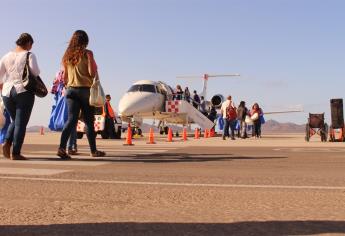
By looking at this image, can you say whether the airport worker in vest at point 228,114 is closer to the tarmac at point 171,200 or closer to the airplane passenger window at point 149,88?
the airplane passenger window at point 149,88

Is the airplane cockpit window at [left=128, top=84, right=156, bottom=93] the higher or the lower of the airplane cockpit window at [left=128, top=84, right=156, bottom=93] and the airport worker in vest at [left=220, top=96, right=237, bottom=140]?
the higher

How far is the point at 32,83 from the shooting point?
718 cm

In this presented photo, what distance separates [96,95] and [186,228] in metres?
5.13

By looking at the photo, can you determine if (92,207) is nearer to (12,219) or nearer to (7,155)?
(12,219)

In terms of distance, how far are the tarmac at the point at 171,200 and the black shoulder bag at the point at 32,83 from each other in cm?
133

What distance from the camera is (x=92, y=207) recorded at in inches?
136

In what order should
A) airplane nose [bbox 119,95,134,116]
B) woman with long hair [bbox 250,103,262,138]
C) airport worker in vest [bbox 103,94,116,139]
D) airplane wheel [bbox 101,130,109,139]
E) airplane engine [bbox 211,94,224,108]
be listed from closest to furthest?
airport worker in vest [bbox 103,94,116,139] < airplane wheel [bbox 101,130,109,139] < woman with long hair [bbox 250,103,262,138] < airplane nose [bbox 119,95,134,116] < airplane engine [bbox 211,94,224,108]

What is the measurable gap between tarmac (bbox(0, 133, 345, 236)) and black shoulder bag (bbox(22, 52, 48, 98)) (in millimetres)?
1326

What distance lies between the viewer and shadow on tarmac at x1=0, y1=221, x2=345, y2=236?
8.70 ft

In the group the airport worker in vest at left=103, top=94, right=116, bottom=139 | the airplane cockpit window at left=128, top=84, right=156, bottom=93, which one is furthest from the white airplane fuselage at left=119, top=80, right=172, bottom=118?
the airport worker in vest at left=103, top=94, right=116, bottom=139

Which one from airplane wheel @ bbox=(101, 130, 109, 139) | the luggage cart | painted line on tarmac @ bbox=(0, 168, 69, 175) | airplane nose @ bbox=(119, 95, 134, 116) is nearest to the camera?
painted line on tarmac @ bbox=(0, 168, 69, 175)

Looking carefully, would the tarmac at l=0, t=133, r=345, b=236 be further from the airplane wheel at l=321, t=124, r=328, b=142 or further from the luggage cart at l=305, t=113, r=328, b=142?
the luggage cart at l=305, t=113, r=328, b=142

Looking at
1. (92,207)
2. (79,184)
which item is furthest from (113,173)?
(92,207)

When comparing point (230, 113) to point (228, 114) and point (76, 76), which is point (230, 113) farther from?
point (76, 76)
